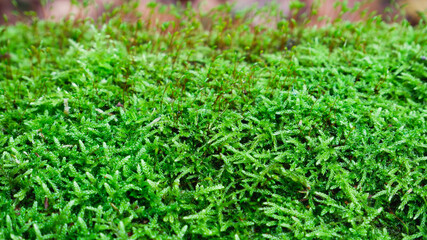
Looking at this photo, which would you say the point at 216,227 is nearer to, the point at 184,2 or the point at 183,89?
the point at 183,89

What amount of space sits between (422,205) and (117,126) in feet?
7.24

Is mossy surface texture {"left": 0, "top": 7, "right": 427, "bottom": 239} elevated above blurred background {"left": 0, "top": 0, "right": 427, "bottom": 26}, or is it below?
below

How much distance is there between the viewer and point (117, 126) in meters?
2.16

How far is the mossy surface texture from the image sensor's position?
1.74m

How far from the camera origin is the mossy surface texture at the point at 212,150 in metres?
1.74

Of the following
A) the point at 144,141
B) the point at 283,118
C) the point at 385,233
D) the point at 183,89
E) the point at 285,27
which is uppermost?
the point at 285,27

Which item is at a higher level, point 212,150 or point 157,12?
point 157,12

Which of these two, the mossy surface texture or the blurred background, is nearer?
the mossy surface texture

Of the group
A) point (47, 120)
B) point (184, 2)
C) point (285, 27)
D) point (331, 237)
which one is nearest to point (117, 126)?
point (47, 120)

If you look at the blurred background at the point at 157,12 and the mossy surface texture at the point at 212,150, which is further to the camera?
the blurred background at the point at 157,12

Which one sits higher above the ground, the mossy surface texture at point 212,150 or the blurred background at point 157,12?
the blurred background at point 157,12

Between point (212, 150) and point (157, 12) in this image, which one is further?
point (157, 12)

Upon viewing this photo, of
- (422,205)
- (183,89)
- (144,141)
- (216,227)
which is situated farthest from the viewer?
(183,89)

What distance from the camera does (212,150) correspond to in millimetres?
2031
